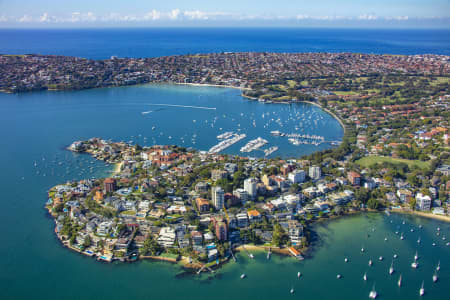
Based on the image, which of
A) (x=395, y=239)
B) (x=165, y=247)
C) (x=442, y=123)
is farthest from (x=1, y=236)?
(x=442, y=123)

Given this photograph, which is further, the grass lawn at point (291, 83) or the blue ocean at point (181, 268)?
the grass lawn at point (291, 83)

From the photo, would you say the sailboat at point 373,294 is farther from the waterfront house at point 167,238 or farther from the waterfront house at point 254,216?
the waterfront house at point 167,238

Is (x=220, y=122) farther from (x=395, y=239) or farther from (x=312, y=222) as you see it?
(x=395, y=239)

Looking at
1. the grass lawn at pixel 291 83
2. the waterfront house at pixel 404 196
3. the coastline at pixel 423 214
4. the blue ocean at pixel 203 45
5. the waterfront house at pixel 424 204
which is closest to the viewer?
the coastline at pixel 423 214

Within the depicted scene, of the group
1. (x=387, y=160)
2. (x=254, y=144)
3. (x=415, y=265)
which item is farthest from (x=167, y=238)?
(x=387, y=160)

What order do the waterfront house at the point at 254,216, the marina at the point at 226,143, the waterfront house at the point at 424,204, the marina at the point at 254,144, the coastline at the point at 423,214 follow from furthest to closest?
the marina at the point at 254,144 → the marina at the point at 226,143 → the waterfront house at the point at 424,204 → the coastline at the point at 423,214 → the waterfront house at the point at 254,216

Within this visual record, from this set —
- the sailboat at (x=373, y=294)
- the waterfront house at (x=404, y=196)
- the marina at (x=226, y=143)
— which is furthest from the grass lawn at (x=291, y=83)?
the sailboat at (x=373, y=294)

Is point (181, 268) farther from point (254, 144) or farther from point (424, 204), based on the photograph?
point (254, 144)

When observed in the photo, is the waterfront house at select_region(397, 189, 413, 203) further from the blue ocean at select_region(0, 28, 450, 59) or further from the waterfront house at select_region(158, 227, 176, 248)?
the blue ocean at select_region(0, 28, 450, 59)
